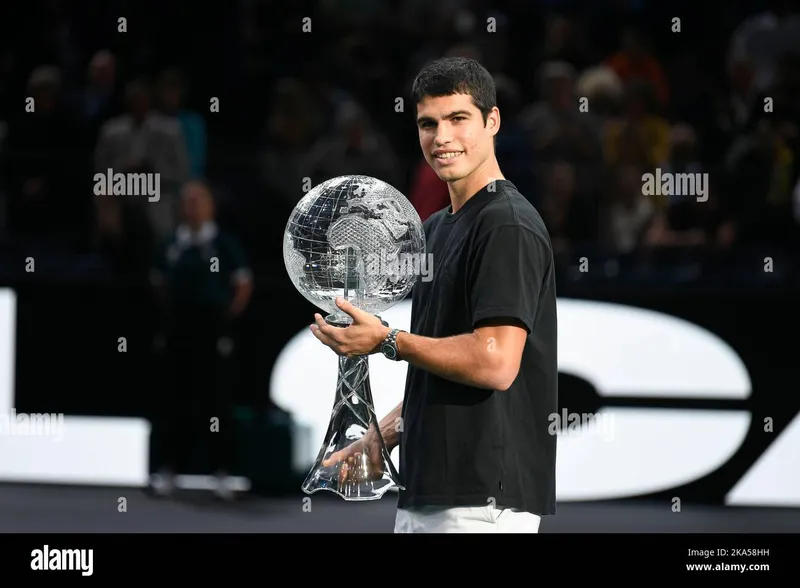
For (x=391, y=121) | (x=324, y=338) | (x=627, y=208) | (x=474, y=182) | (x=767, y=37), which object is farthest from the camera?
(x=767, y=37)

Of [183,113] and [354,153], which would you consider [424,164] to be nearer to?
[354,153]

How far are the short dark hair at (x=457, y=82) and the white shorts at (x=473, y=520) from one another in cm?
100

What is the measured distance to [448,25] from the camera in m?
8.74

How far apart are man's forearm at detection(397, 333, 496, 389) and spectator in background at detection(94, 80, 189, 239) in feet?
15.4

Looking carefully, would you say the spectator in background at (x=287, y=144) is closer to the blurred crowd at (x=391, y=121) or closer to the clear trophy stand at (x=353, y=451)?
A: the blurred crowd at (x=391, y=121)

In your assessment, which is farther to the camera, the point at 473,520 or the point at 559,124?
the point at 559,124

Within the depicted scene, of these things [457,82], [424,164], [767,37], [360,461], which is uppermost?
[767,37]

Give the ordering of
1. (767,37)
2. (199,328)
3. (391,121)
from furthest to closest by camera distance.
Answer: (767,37) → (391,121) → (199,328)

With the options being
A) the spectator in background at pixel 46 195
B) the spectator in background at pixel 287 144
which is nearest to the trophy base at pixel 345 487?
the spectator in background at pixel 287 144

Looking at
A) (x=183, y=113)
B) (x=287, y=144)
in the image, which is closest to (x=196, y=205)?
(x=287, y=144)

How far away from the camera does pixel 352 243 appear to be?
122 inches

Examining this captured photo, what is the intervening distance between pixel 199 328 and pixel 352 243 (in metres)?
4.45

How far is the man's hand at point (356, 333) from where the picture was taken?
119 inches
